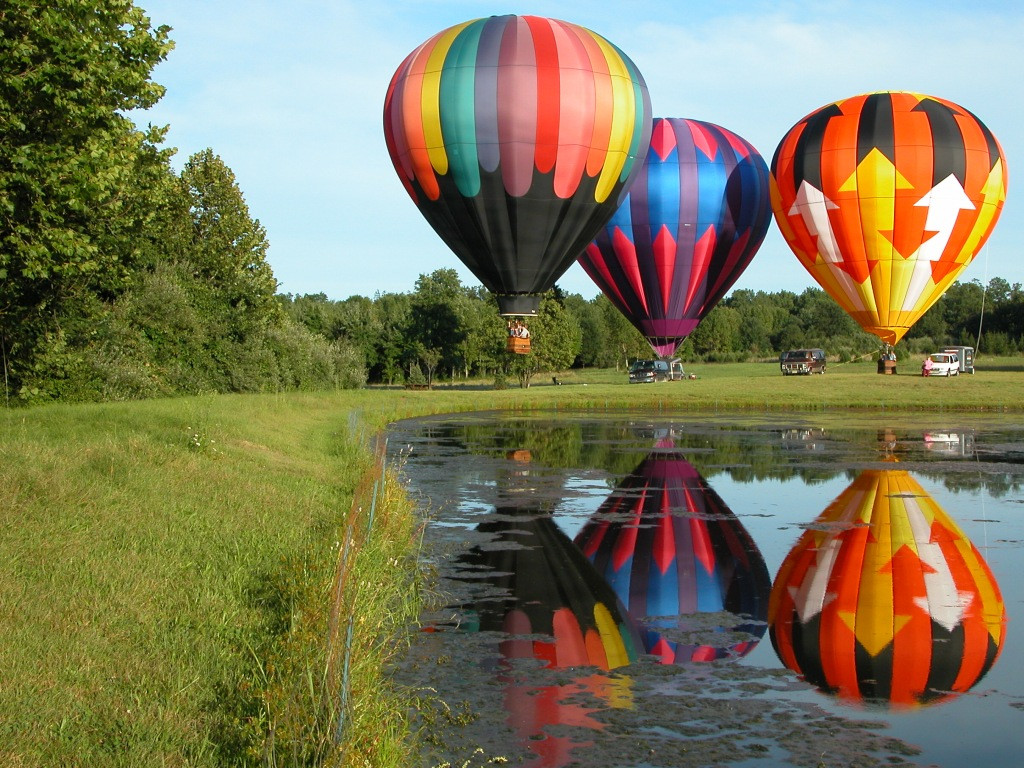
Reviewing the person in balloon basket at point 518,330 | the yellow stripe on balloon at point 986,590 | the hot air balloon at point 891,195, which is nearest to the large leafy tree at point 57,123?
the yellow stripe on balloon at point 986,590

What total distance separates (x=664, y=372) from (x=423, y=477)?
117 feet

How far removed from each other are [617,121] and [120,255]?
43.1 ft

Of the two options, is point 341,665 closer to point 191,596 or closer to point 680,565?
point 191,596

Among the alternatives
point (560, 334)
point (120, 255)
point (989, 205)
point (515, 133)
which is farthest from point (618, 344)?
point (120, 255)

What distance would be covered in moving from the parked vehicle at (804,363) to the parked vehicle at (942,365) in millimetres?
8373

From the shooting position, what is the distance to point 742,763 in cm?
651

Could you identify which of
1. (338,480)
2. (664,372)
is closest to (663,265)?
(664,372)

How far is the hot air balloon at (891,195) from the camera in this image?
3956 centimetres

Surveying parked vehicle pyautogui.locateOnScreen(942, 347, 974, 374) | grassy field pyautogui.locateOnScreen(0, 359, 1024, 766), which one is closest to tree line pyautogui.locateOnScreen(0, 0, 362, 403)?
grassy field pyautogui.locateOnScreen(0, 359, 1024, 766)

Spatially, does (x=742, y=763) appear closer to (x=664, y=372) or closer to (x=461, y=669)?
(x=461, y=669)

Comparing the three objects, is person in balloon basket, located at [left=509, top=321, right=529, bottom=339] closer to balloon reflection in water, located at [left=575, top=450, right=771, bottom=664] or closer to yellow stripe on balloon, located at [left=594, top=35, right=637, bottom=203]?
yellow stripe on balloon, located at [left=594, top=35, right=637, bottom=203]

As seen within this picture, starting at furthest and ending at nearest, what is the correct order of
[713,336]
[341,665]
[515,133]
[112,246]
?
[713,336] → [515,133] → [112,246] → [341,665]

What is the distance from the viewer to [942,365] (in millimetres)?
51781

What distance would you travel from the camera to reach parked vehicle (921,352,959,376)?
50.9 metres
